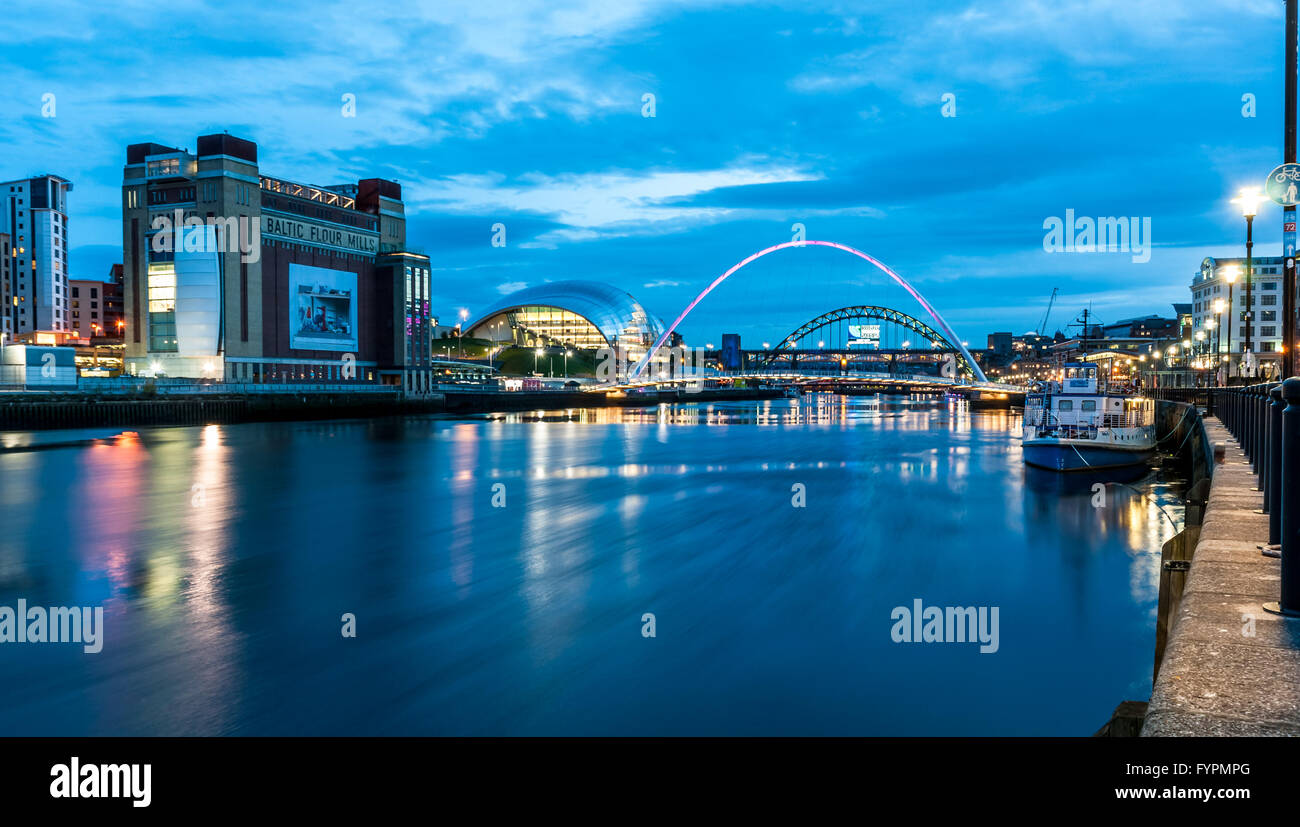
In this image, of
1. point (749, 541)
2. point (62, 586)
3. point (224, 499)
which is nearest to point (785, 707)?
point (749, 541)

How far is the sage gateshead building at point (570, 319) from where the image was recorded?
167000mm

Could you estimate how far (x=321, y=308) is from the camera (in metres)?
91.3

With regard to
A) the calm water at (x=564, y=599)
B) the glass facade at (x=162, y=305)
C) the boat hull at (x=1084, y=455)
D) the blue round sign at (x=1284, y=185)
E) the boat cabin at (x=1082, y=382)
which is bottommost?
the calm water at (x=564, y=599)

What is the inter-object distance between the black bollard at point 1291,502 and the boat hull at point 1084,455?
3272 cm

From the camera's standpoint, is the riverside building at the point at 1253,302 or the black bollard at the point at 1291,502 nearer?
the black bollard at the point at 1291,502

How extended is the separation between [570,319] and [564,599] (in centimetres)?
15575

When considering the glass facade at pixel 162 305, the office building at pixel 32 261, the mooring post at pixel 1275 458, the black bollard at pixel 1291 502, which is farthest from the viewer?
the office building at pixel 32 261

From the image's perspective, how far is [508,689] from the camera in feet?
33.4

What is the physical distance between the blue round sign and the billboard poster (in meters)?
84.7

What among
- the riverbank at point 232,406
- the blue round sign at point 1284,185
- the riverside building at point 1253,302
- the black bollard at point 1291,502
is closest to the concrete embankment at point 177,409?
the riverbank at point 232,406

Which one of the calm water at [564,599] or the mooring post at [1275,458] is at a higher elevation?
the mooring post at [1275,458]

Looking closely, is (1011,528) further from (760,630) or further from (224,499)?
(224,499)

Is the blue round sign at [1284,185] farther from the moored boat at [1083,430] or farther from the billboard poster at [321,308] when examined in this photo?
the billboard poster at [321,308]

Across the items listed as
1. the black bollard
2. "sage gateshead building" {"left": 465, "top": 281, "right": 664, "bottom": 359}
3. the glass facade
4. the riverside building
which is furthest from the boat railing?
"sage gateshead building" {"left": 465, "top": 281, "right": 664, "bottom": 359}
